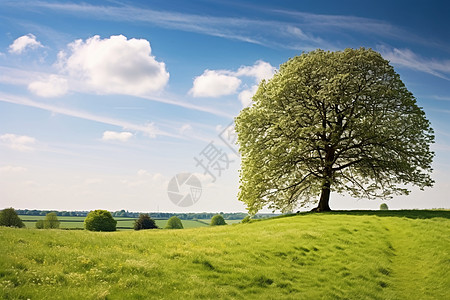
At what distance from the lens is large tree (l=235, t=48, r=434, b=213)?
3984 cm

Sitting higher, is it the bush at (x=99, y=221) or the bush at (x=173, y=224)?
the bush at (x=99, y=221)

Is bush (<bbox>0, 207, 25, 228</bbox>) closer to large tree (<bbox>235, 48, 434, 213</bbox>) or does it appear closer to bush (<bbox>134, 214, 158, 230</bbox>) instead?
bush (<bbox>134, 214, 158, 230</bbox>)

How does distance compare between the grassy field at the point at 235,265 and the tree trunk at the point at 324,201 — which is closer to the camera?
the grassy field at the point at 235,265

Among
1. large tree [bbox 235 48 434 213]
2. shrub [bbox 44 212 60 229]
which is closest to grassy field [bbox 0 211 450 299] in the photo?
large tree [bbox 235 48 434 213]

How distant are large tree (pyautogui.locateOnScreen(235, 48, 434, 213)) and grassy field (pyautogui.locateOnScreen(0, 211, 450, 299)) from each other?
1122 cm

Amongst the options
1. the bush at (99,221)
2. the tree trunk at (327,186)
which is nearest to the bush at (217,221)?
the bush at (99,221)

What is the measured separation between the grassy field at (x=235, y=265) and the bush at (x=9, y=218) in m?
39.4

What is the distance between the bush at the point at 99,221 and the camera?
52.4m

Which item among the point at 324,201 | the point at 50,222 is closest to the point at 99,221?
the point at 50,222

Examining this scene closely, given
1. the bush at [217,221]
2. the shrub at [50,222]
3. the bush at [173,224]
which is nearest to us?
the bush at [217,221]

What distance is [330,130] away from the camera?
39406 mm

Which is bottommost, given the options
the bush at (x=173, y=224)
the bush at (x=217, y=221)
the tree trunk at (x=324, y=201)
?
the bush at (x=173, y=224)

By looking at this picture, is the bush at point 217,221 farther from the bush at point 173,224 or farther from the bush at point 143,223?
the bush at point 143,223

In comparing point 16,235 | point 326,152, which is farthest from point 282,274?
point 326,152
